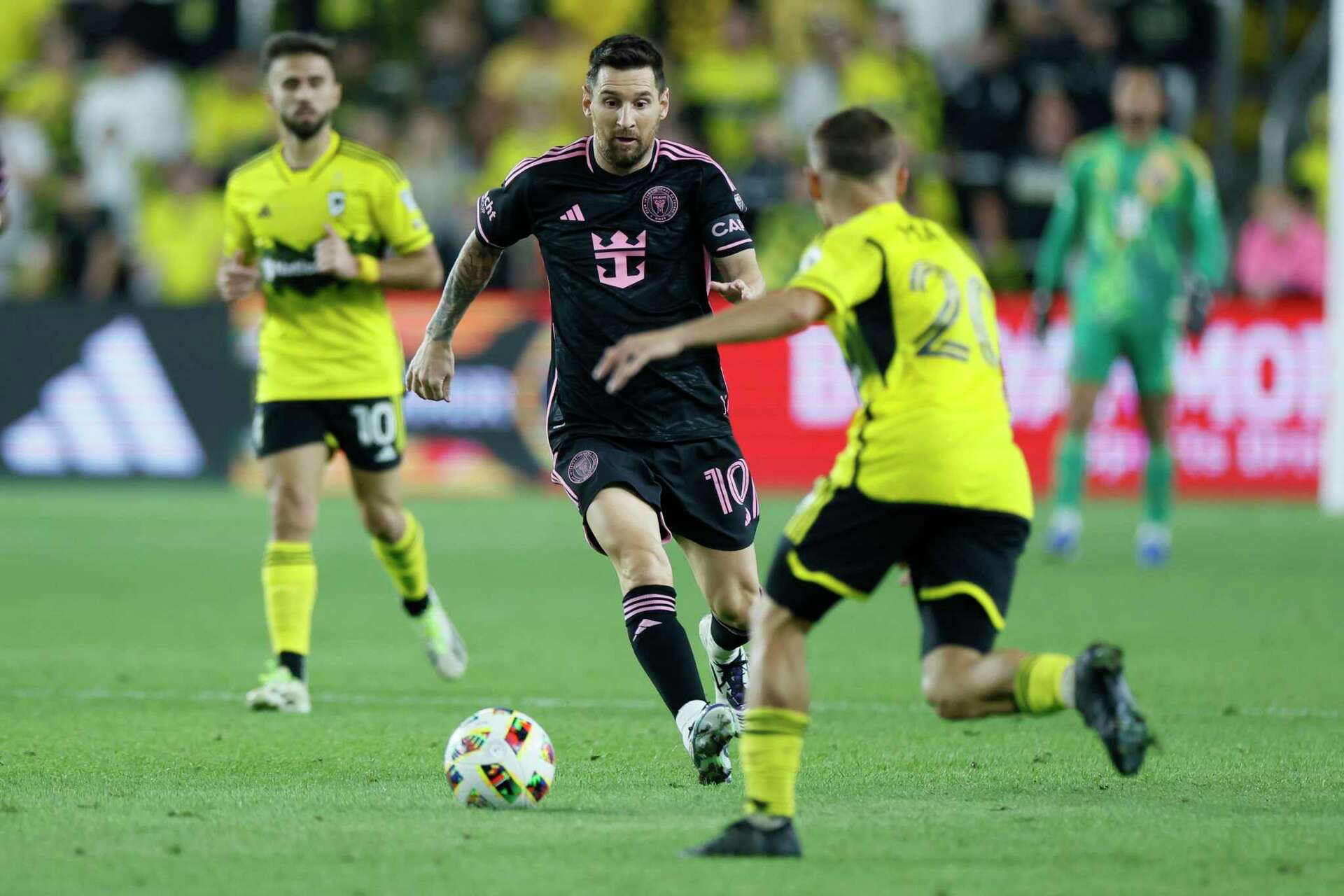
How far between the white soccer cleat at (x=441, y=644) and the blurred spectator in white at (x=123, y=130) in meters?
11.7

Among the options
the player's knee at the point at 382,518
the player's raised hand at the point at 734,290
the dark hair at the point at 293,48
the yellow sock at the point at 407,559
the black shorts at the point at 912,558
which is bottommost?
the yellow sock at the point at 407,559

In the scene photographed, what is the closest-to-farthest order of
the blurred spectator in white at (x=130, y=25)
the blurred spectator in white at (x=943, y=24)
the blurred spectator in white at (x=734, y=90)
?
the blurred spectator in white at (x=734, y=90) → the blurred spectator in white at (x=943, y=24) → the blurred spectator in white at (x=130, y=25)

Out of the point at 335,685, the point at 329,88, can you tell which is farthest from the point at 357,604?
the point at 329,88

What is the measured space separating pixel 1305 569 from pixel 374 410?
6.84 m

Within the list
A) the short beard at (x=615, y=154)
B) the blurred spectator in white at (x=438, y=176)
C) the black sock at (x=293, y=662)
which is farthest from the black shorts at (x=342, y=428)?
the blurred spectator in white at (x=438, y=176)

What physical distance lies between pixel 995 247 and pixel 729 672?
12092 millimetres

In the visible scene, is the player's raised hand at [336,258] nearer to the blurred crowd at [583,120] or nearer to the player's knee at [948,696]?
the player's knee at [948,696]

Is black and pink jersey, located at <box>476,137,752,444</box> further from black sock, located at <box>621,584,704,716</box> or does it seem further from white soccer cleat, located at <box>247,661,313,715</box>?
white soccer cleat, located at <box>247,661,313,715</box>

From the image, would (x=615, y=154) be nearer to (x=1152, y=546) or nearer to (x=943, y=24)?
(x=1152, y=546)

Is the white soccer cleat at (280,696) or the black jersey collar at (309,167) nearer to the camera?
the white soccer cleat at (280,696)

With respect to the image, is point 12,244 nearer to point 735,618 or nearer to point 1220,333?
point 1220,333

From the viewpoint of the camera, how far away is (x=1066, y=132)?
18656 mm

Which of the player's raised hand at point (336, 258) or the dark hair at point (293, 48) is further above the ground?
the dark hair at point (293, 48)

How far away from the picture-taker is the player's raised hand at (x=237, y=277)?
27.1ft
